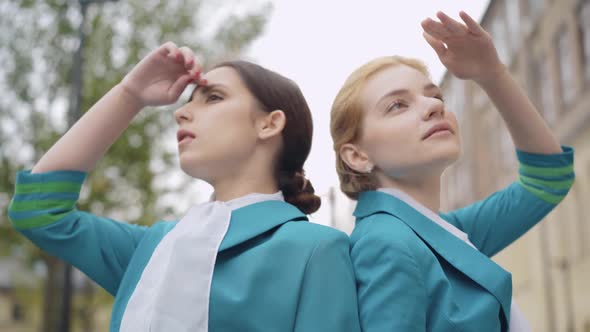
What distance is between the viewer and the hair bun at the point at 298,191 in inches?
85.2

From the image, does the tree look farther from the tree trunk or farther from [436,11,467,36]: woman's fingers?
[436,11,467,36]: woman's fingers

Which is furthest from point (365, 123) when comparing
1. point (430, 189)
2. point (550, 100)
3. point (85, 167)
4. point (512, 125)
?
point (550, 100)

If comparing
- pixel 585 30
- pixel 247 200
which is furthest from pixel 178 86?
pixel 585 30

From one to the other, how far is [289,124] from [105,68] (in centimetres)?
740

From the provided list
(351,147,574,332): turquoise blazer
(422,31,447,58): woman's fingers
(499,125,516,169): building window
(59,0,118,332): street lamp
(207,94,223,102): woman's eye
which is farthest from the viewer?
(499,125,516,169): building window

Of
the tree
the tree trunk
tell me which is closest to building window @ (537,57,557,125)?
the tree

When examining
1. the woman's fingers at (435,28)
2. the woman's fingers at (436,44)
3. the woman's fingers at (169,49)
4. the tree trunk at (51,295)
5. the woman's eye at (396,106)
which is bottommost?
the tree trunk at (51,295)

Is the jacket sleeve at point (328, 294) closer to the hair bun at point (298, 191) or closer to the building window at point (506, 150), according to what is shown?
the hair bun at point (298, 191)

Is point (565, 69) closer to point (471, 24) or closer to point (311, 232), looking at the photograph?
point (471, 24)

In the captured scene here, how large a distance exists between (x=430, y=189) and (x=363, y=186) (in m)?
0.21

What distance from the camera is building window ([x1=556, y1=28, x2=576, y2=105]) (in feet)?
20.3

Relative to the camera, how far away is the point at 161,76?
2.19 metres

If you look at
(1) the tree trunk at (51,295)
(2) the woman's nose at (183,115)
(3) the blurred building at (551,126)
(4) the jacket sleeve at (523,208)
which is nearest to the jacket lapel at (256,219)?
(2) the woman's nose at (183,115)

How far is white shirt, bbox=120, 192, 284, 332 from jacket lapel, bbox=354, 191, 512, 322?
1.47 feet
